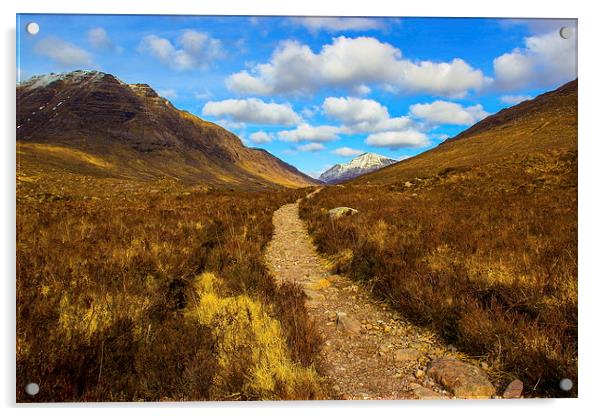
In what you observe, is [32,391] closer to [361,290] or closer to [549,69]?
[361,290]

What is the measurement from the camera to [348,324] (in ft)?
14.1

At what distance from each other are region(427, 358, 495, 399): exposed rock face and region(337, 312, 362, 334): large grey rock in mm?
1029

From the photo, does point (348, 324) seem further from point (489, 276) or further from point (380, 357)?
point (489, 276)

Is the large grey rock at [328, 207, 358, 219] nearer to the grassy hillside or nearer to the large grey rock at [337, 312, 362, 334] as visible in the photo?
the grassy hillside

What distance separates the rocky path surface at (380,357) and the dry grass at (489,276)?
0.82 feet

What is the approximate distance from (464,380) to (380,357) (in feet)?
2.66

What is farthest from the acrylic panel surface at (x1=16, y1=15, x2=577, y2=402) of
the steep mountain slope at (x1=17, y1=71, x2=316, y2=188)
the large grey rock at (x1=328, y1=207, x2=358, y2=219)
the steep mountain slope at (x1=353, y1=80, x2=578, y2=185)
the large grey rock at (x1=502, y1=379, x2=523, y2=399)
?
the steep mountain slope at (x1=17, y1=71, x2=316, y2=188)

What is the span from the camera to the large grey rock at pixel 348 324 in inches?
165

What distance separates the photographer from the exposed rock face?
3.14 m

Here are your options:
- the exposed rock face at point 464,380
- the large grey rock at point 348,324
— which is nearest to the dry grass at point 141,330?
the large grey rock at point 348,324

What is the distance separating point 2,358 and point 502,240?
25.7 feet

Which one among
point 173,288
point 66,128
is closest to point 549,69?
point 173,288

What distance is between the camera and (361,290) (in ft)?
18.6

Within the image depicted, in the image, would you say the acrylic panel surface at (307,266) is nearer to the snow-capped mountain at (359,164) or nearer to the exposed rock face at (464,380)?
the exposed rock face at (464,380)
